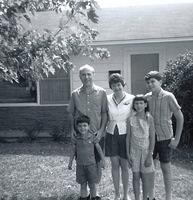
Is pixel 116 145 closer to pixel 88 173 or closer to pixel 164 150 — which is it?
pixel 88 173

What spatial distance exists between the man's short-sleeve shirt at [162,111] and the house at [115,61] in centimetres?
592

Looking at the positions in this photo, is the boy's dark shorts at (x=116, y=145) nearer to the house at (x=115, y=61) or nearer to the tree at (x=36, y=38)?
the tree at (x=36, y=38)

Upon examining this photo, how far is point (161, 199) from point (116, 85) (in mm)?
1934

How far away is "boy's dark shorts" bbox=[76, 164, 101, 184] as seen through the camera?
17.0 ft

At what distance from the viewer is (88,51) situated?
5418 mm

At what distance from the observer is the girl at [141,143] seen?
4953 millimetres

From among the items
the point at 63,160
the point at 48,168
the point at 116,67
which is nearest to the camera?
the point at 48,168

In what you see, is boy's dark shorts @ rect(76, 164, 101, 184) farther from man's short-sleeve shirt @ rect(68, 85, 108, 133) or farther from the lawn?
the lawn

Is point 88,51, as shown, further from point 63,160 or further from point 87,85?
point 63,160

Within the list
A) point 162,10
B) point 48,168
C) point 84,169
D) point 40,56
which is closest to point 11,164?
point 48,168

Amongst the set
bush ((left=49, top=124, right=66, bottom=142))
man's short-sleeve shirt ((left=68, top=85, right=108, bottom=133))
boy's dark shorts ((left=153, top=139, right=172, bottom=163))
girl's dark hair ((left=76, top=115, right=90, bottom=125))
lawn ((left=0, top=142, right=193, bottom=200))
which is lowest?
lawn ((left=0, top=142, right=193, bottom=200))

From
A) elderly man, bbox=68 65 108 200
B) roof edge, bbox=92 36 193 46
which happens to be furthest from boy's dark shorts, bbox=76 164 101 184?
roof edge, bbox=92 36 193 46

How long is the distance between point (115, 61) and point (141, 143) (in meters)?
6.73

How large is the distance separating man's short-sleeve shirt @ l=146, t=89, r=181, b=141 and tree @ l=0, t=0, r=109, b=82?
123 centimetres
